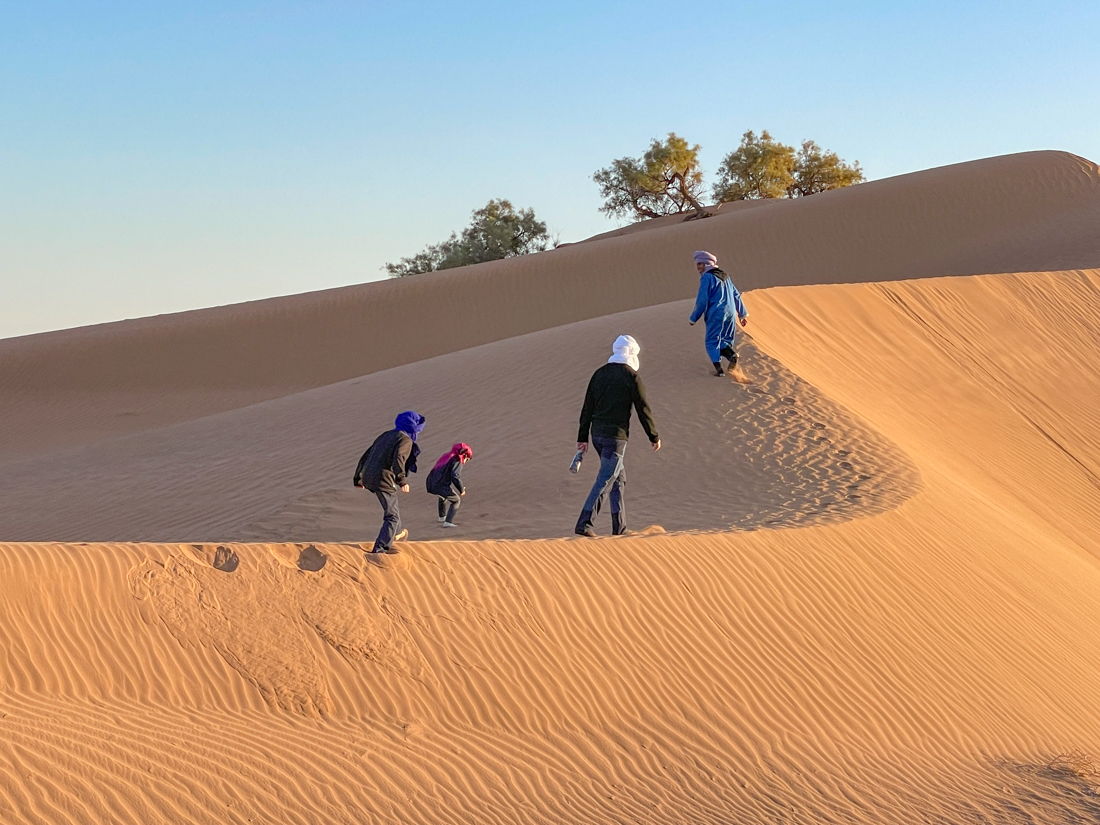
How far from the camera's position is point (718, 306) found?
43.8ft

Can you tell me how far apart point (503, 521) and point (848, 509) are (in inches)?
134

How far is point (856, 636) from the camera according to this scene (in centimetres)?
811

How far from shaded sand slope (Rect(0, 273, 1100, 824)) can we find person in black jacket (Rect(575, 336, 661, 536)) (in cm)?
53

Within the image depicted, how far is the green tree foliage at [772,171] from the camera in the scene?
53938 mm

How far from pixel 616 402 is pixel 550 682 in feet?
8.46

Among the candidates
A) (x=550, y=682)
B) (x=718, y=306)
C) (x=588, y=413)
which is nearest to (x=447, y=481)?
(x=588, y=413)

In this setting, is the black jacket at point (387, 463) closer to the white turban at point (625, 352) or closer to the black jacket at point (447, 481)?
the white turban at point (625, 352)

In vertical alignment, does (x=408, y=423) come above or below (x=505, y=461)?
above

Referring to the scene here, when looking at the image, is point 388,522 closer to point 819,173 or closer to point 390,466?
point 390,466

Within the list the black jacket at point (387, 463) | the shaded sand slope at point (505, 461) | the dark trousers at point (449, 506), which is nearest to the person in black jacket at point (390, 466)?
the black jacket at point (387, 463)

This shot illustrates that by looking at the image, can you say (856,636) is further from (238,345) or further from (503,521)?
(238,345)

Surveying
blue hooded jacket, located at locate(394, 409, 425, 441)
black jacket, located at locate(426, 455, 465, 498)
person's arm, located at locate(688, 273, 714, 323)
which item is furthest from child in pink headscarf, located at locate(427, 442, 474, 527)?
person's arm, located at locate(688, 273, 714, 323)

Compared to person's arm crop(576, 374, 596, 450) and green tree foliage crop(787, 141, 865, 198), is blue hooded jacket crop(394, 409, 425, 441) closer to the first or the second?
person's arm crop(576, 374, 596, 450)

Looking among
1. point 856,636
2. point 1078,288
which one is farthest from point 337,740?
point 1078,288
